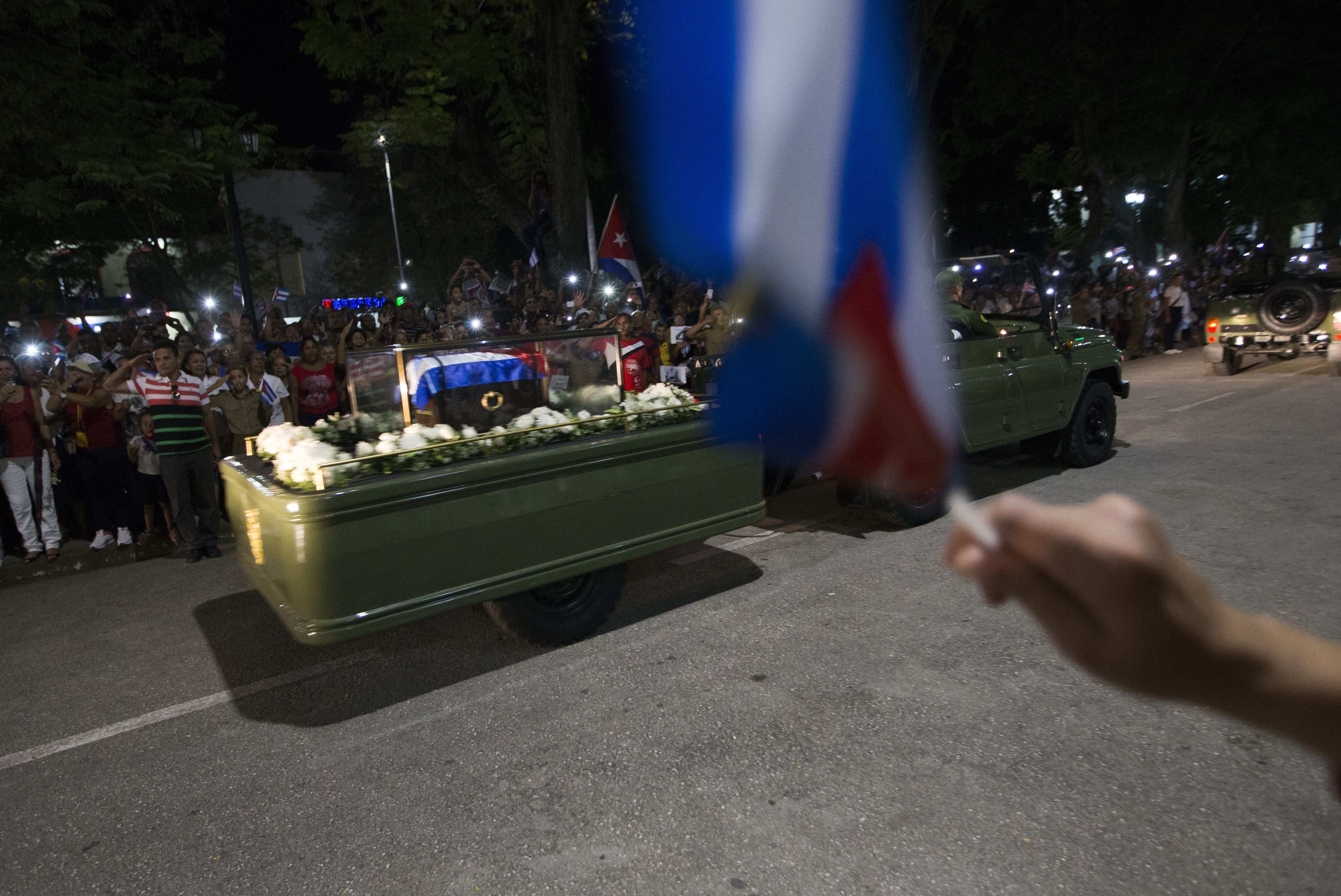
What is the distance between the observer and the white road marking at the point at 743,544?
636 centimetres

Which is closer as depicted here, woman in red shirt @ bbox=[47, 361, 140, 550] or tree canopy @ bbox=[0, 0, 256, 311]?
woman in red shirt @ bbox=[47, 361, 140, 550]

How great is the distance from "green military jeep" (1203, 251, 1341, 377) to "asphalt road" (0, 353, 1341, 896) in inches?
392

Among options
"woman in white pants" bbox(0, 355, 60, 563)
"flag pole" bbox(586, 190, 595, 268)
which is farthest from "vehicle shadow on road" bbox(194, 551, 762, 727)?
"flag pole" bbox(586, 190, 595, 268)

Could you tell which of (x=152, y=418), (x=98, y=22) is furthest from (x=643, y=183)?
(x=152, y=418)

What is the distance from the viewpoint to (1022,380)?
756 centimetres

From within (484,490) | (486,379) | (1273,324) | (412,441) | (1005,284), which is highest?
(1005,284)

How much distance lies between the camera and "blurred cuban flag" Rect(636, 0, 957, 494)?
1734 mm

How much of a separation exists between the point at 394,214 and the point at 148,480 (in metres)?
21.7

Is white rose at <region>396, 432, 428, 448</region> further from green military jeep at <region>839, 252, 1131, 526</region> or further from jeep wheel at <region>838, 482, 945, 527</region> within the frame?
green military jeep at <region>839, 252, 1131, 526</region>

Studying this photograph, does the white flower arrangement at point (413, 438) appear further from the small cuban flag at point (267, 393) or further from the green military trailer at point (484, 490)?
the small cuban flag at point (267, 393)

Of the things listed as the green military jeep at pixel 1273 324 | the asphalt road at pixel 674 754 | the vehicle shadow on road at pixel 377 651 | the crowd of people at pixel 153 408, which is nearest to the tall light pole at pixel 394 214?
the crowd of people at pixel 153 408

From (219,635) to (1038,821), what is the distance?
488 centimetres

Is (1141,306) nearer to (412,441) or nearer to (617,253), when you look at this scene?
(617,253)

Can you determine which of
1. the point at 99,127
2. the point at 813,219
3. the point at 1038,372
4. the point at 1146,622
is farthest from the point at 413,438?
the point at 99,127
